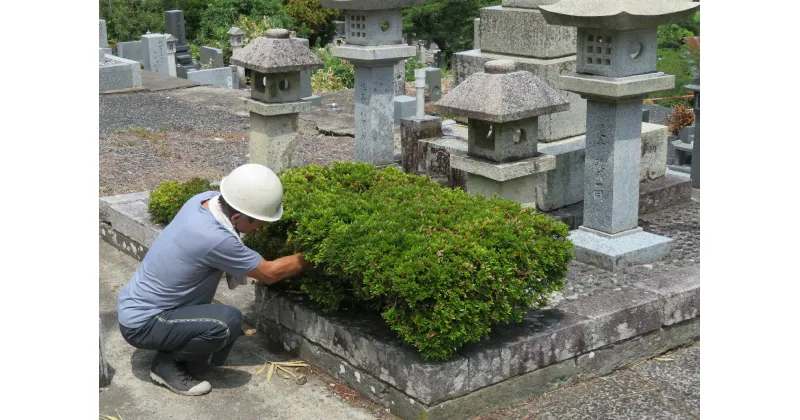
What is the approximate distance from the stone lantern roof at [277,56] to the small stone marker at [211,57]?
12462 mm

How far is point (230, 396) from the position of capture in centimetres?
518

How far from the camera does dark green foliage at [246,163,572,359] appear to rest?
185 inches

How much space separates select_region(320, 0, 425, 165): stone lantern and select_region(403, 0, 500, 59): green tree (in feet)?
45.1

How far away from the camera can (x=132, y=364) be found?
5566 millimetres

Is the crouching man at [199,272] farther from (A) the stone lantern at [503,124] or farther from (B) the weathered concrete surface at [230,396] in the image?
(A) the stone lantern at [503,124]

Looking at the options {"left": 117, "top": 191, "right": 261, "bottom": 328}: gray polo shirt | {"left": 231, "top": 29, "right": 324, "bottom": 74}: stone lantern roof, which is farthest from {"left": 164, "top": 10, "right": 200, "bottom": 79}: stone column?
{"left": 117, "top": 191, "right": 261, "bottom": 328}: gray polo shirt

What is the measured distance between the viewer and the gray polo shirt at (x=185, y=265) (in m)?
4.96

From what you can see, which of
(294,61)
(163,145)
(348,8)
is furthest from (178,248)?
(163,145)

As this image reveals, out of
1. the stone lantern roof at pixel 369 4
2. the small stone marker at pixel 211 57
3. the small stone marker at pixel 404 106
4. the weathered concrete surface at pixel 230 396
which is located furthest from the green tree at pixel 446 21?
the weathered concrete surface at pixel 230 396

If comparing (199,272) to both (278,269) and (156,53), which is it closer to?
(278,269)

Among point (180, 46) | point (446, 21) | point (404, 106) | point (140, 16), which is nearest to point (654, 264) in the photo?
point (404, 106)

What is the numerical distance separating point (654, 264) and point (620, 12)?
171cm

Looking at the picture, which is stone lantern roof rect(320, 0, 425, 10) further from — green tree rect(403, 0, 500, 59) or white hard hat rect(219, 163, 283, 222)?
green tree rect(403, 0, 500, 59)

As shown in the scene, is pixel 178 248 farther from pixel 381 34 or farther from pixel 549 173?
pixel 381 34
